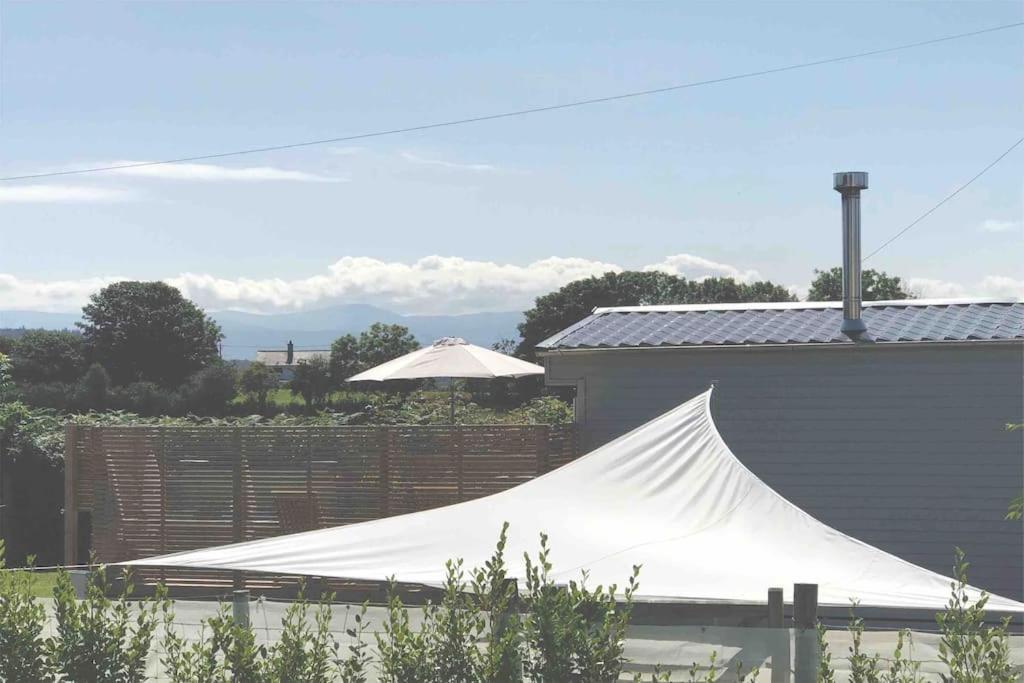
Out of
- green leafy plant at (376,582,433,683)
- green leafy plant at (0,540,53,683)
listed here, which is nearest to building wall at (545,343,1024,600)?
green leafy plant at (376,582,433,683)

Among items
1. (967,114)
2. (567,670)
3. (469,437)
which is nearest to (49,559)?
(469,437)

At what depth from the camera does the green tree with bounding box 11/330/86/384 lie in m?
62.1

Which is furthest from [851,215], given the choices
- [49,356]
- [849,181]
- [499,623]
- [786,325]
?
[49,356]

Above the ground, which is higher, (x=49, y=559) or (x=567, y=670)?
(x=567, y=670)

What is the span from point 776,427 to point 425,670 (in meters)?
6.15

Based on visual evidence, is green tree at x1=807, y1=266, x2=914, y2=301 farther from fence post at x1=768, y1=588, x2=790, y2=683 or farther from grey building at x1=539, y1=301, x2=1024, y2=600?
fence post at x1=768, y1=588, x2=790, y2=683

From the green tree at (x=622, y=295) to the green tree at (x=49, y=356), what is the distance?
24880 millimetres

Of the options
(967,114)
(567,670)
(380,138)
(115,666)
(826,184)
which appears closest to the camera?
(567,670)

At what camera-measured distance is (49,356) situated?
6334 cm

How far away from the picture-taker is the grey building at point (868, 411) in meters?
9.92

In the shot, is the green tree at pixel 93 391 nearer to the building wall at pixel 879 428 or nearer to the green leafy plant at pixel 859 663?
the building wall at pixel 879 428

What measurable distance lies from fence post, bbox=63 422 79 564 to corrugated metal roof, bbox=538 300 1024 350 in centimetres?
494

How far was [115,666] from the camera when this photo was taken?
4.98 metres

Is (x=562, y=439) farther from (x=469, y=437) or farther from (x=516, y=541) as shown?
(x=516, y=541)
